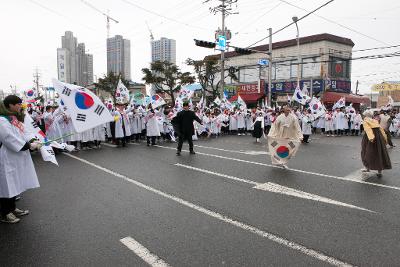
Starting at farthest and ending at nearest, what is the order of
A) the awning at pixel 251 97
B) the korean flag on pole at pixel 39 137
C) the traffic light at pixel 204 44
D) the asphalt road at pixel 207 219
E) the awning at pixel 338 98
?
the awning at pixel 251 97 → the awning at pixel 338 98 → the traffic light at pixel 204 44 → the korean flag on pole at pixel 39 137 → the asphalt road at pixel 207 219

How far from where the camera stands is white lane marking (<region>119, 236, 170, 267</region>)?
144 inches

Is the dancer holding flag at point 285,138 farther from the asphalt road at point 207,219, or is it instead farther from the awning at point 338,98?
the awning at point 338,98

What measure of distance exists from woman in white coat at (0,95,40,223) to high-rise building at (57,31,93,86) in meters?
41.1

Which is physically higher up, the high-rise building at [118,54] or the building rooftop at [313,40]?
the building rooftop at [313,40]

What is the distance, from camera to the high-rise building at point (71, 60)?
44188 millimetres

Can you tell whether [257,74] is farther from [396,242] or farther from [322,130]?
[396,242]

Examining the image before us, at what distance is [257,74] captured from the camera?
43875 mm

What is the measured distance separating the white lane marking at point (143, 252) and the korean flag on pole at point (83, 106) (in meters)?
2.34

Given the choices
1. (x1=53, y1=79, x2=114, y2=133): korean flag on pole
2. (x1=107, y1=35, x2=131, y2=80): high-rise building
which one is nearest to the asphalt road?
(x1=53, y1=79, x2=114, y2=133): korean flag on pole

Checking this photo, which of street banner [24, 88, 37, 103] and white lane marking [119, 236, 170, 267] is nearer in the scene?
white lane marking [119, 236, 170, 267]

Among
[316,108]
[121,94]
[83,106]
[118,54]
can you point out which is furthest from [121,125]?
[118,54]

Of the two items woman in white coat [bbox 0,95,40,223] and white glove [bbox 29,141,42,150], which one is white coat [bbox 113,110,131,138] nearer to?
woman in white coat [bbox 0,95,40,223]

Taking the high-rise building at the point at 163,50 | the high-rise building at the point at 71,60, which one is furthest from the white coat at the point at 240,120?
the high-rise building at the point at 71,60

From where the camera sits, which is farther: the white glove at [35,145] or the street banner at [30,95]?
the street banner at [30,95]
